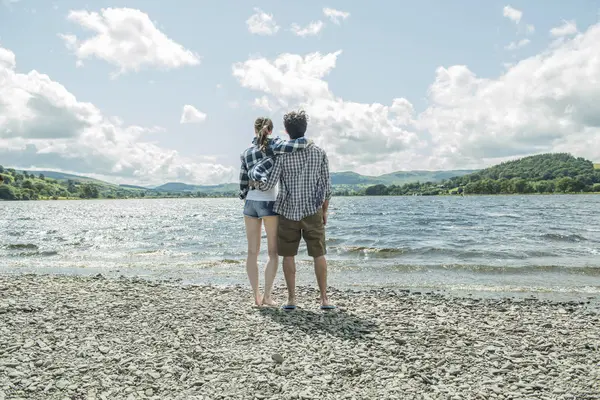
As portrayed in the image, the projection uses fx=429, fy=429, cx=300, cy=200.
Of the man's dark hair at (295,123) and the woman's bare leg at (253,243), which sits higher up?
the man's dark hair at (295,123)

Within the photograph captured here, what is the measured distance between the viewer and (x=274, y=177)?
7.89 meters

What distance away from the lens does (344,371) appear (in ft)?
18.6

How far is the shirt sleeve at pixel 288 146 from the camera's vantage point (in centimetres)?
787

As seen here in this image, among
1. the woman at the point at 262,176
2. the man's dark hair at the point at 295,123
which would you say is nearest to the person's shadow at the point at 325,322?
the woman at the point at 262,176

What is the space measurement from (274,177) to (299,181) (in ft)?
1.58

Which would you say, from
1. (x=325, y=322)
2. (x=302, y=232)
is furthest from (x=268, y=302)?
(x=302, y=232)

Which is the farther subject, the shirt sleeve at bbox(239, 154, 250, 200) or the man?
the shirt sleeve at bbox(239, 154, 250, 200)

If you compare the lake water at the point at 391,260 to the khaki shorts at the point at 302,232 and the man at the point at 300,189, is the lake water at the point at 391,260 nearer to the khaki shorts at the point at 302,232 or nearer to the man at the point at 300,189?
the khaki shorts at the point at 302,232

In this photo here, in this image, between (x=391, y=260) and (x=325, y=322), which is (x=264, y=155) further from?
(x=391, y=260)

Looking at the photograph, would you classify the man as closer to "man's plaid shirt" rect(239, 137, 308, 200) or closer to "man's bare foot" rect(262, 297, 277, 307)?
"man's plaid shirt" rect(239, 137, 308, 200)

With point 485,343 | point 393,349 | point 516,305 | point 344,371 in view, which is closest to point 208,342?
point 344,371

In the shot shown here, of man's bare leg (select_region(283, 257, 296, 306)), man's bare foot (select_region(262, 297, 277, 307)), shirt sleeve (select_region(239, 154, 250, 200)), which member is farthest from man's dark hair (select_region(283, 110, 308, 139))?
man's bare foot (select_region(262, 297, 277, 307))

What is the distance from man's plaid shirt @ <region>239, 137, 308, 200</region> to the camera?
7789 mm

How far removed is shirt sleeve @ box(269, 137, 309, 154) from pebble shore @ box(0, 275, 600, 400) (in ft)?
10.2
